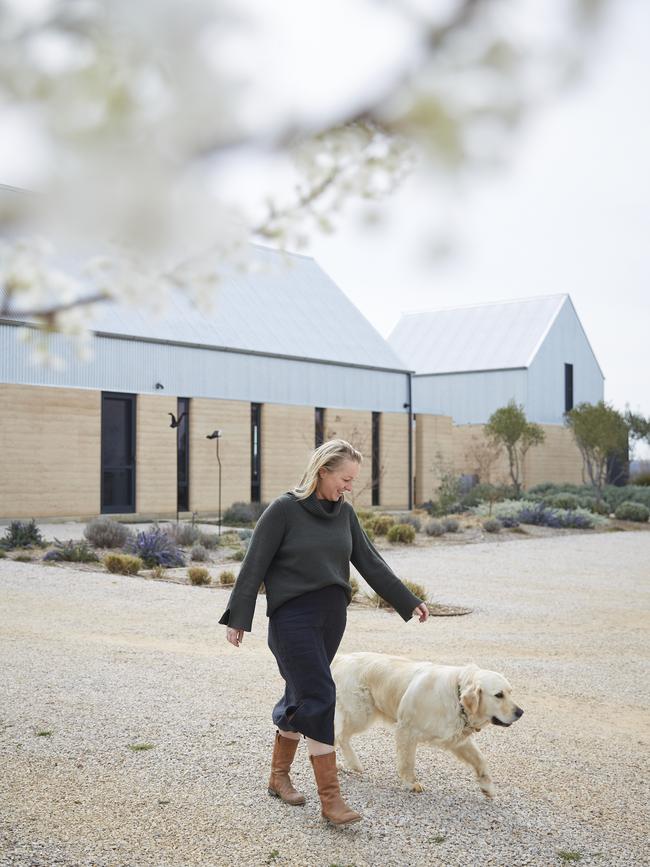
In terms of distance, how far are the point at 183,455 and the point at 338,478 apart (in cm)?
2244

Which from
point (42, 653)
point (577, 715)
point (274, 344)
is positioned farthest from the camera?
point (274, 344)

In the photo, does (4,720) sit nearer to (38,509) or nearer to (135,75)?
(135,75)

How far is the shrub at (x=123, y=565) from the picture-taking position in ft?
44.5

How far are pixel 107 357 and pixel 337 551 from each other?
20.9 meters

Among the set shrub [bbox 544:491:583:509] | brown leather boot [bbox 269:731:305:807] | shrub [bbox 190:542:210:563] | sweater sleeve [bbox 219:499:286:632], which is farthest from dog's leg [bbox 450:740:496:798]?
shrub [bbox 544:491:583:509]

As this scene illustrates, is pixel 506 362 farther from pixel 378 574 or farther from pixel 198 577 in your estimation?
pixel 378 574

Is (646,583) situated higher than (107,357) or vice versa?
(107,357)

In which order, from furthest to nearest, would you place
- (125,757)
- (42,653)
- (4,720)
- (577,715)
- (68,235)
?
(42,653), (577,715), (4,720), (125,757), (68,235)

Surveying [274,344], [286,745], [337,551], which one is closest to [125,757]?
[286,745]

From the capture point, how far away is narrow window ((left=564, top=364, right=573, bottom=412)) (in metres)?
42.7

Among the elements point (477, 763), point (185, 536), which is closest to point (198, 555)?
point (185, 536)

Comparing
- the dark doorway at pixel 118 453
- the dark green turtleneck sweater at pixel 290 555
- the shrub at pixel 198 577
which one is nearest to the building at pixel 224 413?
the dark doorway at pixel 118 453

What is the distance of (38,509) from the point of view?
22.6m

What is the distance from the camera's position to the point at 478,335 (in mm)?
44125
